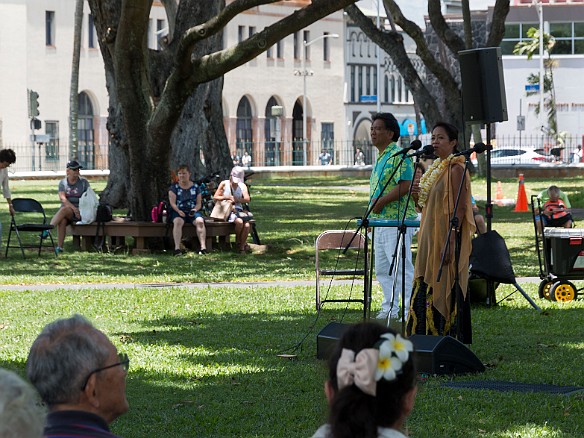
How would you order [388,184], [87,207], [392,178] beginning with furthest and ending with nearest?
[87,207]
[388,184]
[392,178]

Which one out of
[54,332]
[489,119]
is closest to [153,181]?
[489,119]

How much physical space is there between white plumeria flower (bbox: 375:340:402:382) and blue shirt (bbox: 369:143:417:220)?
302 inches

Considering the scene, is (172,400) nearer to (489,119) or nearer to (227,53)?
(489,119)

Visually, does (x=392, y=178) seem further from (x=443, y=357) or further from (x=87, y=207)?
(x=87, y=207)

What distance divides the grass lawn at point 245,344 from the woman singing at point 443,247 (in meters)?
0.45

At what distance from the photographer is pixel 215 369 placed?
10.1 m

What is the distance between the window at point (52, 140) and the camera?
72375 millimetres

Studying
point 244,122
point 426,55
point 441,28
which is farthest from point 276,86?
point 441,28

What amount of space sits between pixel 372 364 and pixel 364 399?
3.9 inches

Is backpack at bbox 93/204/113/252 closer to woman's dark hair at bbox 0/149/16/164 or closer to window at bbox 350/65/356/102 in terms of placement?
woman's dark hair at bbox 0/149/16/164

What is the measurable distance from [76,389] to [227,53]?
14.2 metres

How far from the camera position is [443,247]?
33.9ft

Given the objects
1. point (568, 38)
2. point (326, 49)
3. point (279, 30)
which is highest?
point (326, 49)

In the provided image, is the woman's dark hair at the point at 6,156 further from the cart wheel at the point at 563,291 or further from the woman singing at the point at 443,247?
the woman singing at the point at 443,247
